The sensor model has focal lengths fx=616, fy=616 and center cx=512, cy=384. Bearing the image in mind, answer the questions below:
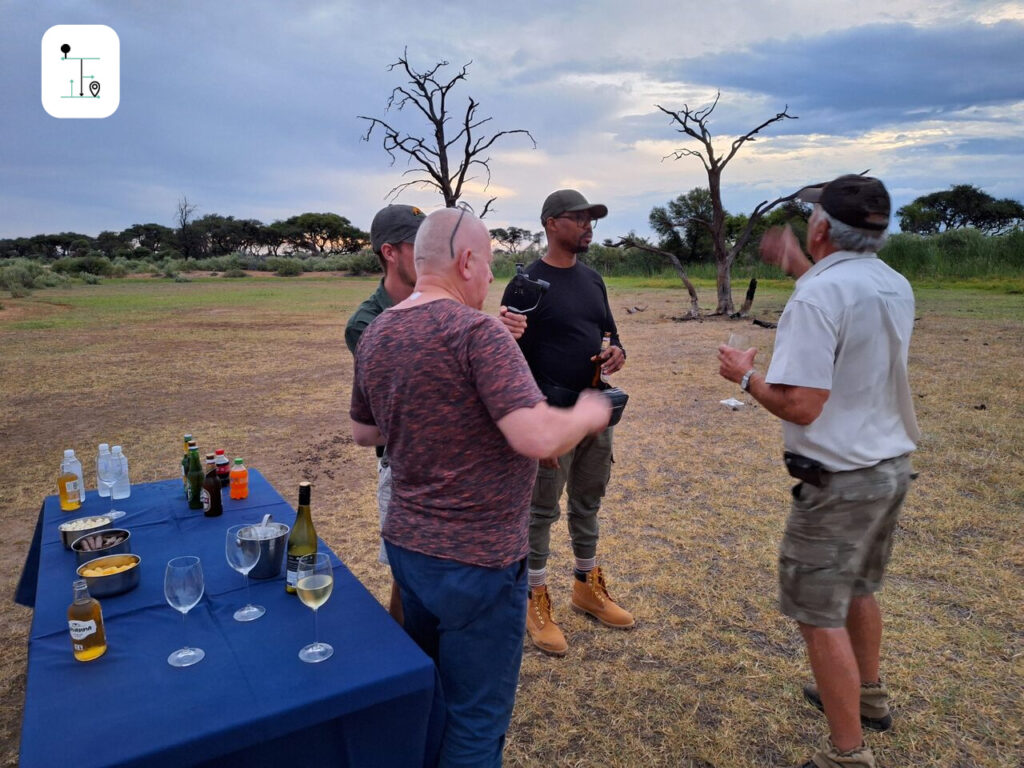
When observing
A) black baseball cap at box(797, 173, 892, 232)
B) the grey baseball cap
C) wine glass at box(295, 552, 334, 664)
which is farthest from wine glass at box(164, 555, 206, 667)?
black baseball cap at box(797, 173, 892, 232)

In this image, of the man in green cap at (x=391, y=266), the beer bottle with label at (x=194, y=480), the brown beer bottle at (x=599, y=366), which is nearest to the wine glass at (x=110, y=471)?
the beer bottle with label at (x=194, y=480)

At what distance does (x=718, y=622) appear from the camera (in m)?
3.40

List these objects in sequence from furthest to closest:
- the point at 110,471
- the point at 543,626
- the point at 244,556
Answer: the point at 543,626 < the point at 110,471 < the point at 244,556

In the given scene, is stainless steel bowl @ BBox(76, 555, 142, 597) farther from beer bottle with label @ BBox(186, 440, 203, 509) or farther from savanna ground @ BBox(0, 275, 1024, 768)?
savanna ground @ BBox(0, 275, 1024, 768)

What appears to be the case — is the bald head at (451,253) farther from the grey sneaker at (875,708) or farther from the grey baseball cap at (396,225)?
the grey sneaker at (875,708)

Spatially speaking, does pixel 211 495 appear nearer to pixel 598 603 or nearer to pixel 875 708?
pixel 598 603

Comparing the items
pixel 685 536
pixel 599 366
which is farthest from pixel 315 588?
pixel 685 536

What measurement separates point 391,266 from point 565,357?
0.97 m

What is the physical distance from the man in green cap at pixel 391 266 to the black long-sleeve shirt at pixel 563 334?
0.62 meters

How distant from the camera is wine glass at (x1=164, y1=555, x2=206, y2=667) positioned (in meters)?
1.68

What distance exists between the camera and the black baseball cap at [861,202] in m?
2.05

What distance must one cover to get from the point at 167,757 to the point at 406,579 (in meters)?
0.71

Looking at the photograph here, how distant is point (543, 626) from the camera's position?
10.7 ft

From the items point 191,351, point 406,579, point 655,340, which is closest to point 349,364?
point 191,351
